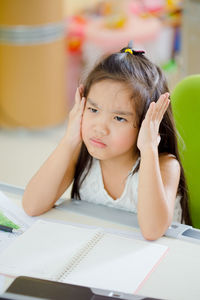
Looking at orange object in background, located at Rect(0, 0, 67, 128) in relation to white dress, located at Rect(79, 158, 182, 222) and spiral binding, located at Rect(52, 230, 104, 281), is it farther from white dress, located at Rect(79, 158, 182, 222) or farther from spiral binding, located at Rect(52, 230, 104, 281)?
spiral binding, located at Rect(52, 230, 104, 281)

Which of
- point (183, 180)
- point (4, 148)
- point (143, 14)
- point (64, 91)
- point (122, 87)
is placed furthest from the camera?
point (143, 14)

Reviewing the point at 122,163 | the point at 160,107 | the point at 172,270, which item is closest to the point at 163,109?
the point at 160,107

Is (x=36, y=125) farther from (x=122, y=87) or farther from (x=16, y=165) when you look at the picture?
(x=122, y=87)

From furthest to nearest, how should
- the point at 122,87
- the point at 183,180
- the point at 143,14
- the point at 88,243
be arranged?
1. the point at 143,14
2. the point at 183,180
3. the point at 122,87
4. the point at 88,243

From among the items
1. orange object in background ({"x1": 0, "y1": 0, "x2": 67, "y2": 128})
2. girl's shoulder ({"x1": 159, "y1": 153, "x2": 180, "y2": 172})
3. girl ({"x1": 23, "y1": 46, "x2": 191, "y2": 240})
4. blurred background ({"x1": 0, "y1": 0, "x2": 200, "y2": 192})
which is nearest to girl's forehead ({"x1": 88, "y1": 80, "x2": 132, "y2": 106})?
girl ({"x1": 23, "y1": 46, "x2": 191, "y2": 240})

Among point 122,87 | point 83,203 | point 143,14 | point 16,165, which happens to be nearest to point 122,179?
point 83,203

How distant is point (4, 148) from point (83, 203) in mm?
2029

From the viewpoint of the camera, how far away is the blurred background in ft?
10.2

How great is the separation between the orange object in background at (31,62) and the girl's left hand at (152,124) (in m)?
2.10

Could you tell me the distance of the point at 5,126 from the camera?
11.7 ft

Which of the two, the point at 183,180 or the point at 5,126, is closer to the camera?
the point at 183,180

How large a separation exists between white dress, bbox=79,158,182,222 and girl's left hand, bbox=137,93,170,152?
18 cm

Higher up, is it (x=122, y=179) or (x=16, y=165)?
(x=122, y=179)

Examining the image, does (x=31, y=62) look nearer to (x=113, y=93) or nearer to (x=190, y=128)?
(x=190, y=128)
